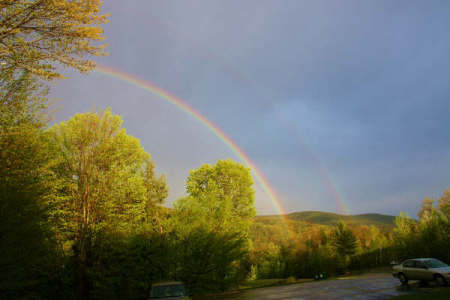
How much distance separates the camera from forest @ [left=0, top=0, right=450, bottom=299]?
33.3 feet

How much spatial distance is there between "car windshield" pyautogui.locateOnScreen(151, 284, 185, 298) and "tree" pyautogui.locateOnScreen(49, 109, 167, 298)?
7.60 meters

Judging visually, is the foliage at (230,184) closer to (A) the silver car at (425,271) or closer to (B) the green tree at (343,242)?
(A) the silver car at (425,271)

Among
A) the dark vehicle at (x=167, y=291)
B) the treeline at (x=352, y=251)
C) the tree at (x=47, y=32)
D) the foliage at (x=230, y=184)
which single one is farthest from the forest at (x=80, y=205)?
the treeline at (x=352, y=251)

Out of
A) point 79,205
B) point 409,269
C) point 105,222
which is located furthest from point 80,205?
point 409,269

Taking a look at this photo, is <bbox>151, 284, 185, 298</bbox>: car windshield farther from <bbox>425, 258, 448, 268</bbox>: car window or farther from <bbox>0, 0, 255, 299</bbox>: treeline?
<bbox>425, 258, 448, 268</bbox>: car window

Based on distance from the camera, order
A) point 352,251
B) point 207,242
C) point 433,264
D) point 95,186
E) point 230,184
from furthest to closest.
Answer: point 352,251, point 230,184, point 95,186, point 207,242, point 433,264

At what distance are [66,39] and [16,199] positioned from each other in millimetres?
6347

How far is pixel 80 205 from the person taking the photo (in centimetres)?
1956

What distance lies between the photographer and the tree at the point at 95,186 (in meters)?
18.7

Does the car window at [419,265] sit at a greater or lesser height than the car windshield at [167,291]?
lesser

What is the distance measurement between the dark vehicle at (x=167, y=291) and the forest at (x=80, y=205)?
203 inches

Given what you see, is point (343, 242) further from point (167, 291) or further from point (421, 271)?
point (167, 291)

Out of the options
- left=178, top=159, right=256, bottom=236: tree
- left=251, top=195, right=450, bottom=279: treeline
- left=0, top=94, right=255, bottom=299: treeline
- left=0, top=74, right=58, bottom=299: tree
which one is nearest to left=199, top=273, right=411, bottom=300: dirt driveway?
left=0, top=94, right=255, bottom=299: treeline

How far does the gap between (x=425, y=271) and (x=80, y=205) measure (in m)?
23.0
